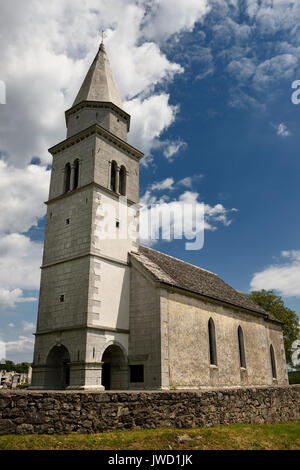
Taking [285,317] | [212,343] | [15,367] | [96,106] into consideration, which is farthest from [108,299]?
[15,367]

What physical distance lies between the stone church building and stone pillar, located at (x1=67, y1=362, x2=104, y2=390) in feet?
0.16

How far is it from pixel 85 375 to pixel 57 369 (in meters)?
3.84

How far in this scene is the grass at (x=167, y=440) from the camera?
25.7ft

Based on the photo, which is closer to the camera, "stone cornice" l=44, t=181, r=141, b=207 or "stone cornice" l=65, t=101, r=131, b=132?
"stone cornice" l=44, t=181, r=141, b=207

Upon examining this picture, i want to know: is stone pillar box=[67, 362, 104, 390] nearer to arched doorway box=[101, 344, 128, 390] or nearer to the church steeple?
arched doorway box=[101, 344, 128, 390]

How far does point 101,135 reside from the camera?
73.2 feet

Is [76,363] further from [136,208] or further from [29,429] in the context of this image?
[136,208]

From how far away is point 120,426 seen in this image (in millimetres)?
9133

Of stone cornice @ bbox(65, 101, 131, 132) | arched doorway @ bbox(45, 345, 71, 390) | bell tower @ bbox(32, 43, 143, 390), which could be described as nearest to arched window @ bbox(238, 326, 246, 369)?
bell tower @ bbox(32, 43, 143, 390)

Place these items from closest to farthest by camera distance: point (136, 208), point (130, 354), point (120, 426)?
1. point (120, 426)
2. point (130, 354)
3. point (136, 208)

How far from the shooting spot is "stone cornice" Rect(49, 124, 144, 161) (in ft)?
72.4

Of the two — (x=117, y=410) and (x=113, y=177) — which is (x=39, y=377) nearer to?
(x=117, y=410)
